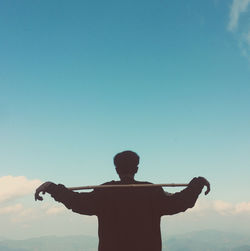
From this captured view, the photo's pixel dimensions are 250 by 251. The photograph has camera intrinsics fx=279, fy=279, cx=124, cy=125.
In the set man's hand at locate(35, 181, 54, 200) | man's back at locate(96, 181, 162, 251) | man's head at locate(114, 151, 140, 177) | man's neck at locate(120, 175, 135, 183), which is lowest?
man's back at locate(96, 181, 162, 251)

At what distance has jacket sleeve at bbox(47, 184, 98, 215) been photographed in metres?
4.43

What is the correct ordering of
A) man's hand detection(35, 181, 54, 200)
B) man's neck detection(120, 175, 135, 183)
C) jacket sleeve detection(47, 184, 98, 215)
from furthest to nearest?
man's neck detection(120, 175, 135, 183)
jacket sleeve detection(47, 184, 98, 215)
man's hand detection(35, 181, 54, 200)

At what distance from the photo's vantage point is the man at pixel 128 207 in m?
4.28

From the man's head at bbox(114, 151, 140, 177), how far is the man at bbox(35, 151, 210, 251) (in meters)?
0.32

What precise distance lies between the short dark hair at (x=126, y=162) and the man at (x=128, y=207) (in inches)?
13.6

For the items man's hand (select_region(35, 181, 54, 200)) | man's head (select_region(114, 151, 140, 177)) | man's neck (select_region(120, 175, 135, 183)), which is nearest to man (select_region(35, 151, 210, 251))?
man's hand (select_region(35, 181, 54, 200))

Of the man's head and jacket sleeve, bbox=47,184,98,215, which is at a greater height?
the man's head

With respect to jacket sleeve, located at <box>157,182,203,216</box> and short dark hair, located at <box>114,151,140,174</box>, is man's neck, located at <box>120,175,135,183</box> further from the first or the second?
jacket sleeve, located at <box>157,182,203,216</box>

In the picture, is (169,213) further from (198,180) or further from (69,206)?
(69,206)

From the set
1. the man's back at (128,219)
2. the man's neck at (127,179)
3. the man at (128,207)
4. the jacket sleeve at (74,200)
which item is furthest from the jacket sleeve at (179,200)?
the jacket sleeve at (74,200)

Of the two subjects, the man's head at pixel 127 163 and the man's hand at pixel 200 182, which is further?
the man's head at pixel 127 163

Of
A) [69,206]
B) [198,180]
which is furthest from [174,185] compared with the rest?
[69,206]

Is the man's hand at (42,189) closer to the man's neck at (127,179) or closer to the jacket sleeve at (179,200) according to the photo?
the man's neck at (127,179)

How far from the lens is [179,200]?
14.6 ft
